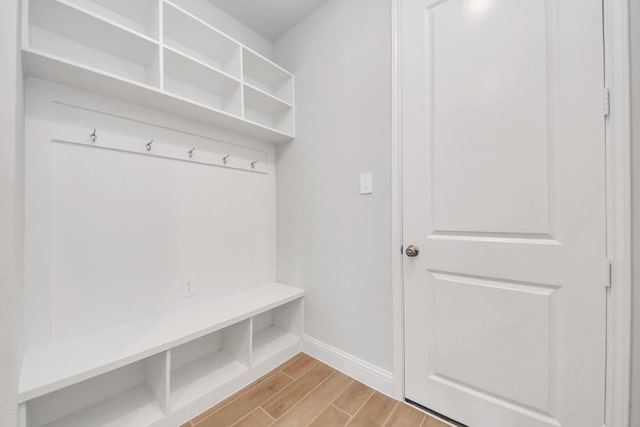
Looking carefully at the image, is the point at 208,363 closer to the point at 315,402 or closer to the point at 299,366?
the point at 299,366

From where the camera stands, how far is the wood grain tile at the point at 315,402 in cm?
128

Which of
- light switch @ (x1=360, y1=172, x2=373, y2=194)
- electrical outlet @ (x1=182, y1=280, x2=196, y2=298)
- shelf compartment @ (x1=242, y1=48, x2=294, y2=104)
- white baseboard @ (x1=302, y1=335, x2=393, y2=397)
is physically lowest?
white baseboard @ (x1=302, y1=335, x2=393, y2=397)

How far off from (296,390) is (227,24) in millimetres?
2588

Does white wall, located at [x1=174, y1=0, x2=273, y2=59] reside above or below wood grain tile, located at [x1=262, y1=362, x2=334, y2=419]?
above

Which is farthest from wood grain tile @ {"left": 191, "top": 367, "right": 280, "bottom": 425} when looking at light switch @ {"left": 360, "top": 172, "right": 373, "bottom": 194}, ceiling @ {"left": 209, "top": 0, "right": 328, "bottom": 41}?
ceiling @ {"left": 209, "top": 0, "right": 328, "bottom": 41}

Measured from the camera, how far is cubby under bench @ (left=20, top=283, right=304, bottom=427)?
1.05 metres

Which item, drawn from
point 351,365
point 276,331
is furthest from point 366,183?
point 276,331

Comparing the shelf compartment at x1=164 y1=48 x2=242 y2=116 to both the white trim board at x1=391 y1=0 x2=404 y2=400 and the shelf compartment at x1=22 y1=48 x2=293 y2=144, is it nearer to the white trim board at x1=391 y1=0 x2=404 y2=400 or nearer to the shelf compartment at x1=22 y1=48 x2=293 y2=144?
the shelf compartment at x1=22 y1=48 x2=293 y2=144

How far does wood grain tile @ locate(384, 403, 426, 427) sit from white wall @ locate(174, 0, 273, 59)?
271 centimetres

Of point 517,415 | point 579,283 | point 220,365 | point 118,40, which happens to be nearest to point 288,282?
point 220,365

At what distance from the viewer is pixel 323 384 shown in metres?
1.56

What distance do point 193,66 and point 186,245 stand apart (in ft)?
3.67

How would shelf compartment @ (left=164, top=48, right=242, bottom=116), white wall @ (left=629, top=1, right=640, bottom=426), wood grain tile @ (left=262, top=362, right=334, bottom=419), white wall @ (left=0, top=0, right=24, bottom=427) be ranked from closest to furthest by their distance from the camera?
1. white wall @ (left=0, top=0, right=24, bottom=427)
2. white wall @ (left=629, top=1, right=640, bottom=426)
3. wood grain tile @ (left=262, top=362, right=334, bottom=419)
4. shelf compartment @ (left=164, top=48, right=242, bottom=116)

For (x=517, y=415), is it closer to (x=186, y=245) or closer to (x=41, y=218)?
(x=186, y=245)
